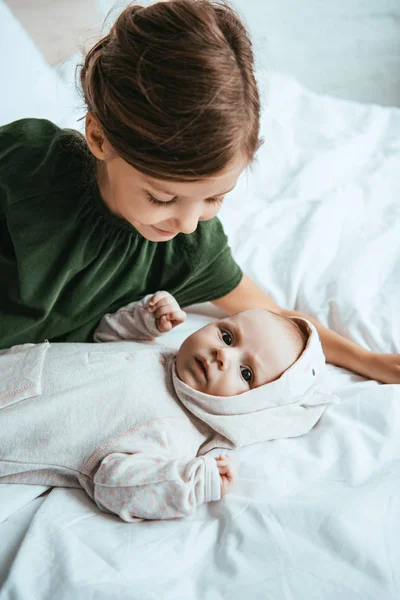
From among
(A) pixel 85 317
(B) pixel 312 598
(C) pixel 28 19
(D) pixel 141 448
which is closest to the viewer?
(B) pixel 312 598

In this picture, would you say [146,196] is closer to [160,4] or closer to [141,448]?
[160,4]

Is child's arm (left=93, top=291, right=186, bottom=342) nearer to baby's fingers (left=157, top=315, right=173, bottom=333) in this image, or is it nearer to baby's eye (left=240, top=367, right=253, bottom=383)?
baby's fingers (left=157, top=315, right=173, bottom=333)

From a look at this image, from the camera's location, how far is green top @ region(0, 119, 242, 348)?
40.8 inches

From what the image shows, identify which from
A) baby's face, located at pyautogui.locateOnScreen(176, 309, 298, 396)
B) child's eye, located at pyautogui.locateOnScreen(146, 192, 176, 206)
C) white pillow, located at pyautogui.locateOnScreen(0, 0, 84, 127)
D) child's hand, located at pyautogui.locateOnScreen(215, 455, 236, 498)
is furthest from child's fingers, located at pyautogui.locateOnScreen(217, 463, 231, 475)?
white pillow, located at pyautogui.locateOnScreen(0, 0, 84, 127)

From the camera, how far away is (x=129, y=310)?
1.17 metres

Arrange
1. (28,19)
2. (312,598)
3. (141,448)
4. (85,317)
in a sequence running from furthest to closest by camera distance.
Answer: (28,19)
(85,317)
(141,448)
(312,598)

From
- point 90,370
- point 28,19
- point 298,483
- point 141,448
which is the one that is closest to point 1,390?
point 90,370

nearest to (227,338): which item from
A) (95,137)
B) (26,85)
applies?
(95,137)

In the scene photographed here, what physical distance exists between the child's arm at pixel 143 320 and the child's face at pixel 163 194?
237mm

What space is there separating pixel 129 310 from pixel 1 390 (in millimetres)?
295

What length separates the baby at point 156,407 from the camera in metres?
0.88

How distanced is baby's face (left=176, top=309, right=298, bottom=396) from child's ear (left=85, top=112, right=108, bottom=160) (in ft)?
1.13

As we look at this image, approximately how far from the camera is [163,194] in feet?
2.68

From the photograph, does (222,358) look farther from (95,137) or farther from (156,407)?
(95,137)
